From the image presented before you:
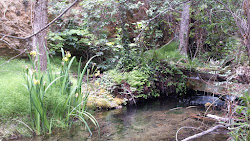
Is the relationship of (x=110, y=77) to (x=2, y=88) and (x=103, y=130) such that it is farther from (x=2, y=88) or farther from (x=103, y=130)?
(x=2, y=88)

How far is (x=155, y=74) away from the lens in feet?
21.6

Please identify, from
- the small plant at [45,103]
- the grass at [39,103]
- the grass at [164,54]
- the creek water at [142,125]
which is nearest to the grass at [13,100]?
the grass at [39,103]

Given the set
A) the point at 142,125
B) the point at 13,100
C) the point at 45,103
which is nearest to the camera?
the point at 13,100

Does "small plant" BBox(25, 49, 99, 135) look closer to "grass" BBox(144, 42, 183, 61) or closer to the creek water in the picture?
the creek water

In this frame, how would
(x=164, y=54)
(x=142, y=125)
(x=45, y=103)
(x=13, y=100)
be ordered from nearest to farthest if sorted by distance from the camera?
(x=13, y=100)
(x=45, y=103)
(x=142, y=125)
(x=164, y=54)

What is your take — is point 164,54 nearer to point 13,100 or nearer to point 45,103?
point 45,103

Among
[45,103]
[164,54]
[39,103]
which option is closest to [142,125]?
[45,103]

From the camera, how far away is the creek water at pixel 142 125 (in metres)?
3.10

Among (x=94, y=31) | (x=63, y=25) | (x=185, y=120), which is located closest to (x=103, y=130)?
(x=185, y=120)

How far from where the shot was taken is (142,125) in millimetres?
3805

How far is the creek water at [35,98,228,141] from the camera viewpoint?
3102mm

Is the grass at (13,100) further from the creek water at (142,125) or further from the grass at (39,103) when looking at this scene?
the creek water at (142,125)

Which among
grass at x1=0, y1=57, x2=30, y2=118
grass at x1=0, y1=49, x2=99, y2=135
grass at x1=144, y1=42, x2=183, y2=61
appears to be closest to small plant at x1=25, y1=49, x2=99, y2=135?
grass at x1=0, y1=49, x2=99, y2=135

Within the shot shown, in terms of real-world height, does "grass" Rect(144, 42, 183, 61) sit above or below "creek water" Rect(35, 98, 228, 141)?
above
